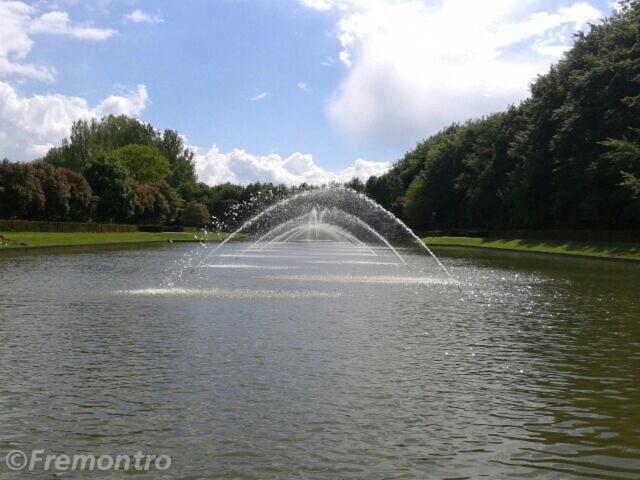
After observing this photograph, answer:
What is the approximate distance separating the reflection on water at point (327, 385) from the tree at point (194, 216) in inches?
5460

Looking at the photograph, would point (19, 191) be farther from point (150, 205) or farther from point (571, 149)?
point (571, 149)

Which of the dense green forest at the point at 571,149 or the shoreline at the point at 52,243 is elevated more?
the dense green forest at the point at 571,149

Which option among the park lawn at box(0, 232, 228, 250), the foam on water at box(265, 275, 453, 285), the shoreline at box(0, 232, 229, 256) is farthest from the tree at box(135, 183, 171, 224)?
the foam on water at box(265, 275, 453, 285)

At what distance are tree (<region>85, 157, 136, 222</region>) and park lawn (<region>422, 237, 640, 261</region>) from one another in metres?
54.3

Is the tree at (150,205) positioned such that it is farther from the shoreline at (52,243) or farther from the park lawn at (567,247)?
the park lawn at (567,247)

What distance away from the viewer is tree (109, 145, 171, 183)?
147 m

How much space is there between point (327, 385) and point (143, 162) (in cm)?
14509

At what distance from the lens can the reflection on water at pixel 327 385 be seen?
24.3ft

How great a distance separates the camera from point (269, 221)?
175750 millimetres

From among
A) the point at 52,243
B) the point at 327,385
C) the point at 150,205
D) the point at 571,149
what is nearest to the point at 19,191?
the point at 52,243

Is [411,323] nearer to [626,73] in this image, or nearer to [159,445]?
[159,445]

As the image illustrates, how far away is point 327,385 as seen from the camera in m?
10.4

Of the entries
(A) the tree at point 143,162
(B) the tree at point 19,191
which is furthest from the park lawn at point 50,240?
(A) the tree at point 143,162

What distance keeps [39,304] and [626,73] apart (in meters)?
63.7
